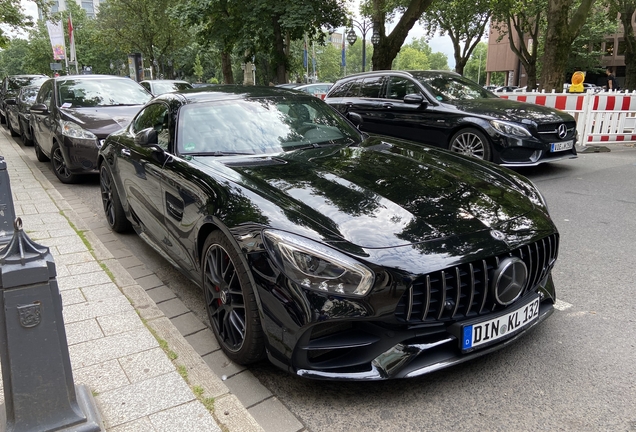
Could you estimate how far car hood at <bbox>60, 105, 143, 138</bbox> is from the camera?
755cm

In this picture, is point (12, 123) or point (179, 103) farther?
point (12, 123)

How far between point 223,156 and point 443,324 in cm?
194

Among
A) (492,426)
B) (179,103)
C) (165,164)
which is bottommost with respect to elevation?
(492,426)

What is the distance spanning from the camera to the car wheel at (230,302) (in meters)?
2.60

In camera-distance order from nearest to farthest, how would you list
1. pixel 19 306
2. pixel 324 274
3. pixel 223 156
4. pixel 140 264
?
pixel 19 306 < pixel 324 274 < pixel 223 156 < pixel 140 264

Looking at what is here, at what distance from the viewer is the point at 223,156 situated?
354 centimetres

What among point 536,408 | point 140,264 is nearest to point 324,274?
point 536,408

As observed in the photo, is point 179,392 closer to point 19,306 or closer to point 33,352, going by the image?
point 33,352

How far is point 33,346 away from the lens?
2.02 m

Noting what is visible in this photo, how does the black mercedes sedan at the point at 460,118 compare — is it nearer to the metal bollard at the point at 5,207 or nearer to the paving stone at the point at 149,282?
the paving stone at the point at 149,282

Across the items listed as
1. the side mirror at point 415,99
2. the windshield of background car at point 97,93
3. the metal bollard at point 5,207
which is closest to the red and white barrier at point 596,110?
the side mirror at point 415,99

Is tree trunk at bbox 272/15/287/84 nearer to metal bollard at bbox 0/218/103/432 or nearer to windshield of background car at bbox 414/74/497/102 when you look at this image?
windshield of background car at bbox 414/74/497/102

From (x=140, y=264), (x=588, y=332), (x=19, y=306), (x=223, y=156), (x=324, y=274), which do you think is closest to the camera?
(x=19, y=306)

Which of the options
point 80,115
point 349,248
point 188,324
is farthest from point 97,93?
point 349,248
